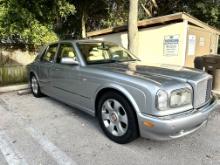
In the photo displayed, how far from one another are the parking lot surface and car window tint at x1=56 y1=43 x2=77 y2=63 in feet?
3.94

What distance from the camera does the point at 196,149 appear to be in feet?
10.8

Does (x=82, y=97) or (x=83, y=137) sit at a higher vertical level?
(x=82, y=97)

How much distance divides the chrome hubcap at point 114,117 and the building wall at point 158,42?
4894 mm

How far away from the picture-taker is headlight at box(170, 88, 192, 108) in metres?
2.88

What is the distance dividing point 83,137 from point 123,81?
3.84ft

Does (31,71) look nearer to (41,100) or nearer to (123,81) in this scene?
(41,100)

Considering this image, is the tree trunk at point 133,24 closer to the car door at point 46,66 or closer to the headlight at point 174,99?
the car door at point 46,66

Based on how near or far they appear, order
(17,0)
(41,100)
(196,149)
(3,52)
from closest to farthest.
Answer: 1. (196,149)
2. (41,100)
3. (17,0)
4. (3,52)

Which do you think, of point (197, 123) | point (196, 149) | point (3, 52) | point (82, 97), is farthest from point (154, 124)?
point (3, 52)

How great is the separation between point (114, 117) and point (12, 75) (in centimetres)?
550

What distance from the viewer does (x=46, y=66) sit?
5172mm

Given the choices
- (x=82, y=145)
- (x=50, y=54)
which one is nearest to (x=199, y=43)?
(x=50, y=54)

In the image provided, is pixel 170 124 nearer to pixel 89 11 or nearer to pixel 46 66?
pixel 46 66

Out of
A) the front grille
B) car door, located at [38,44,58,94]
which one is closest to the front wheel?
car door, located at [38,44,58,94]
